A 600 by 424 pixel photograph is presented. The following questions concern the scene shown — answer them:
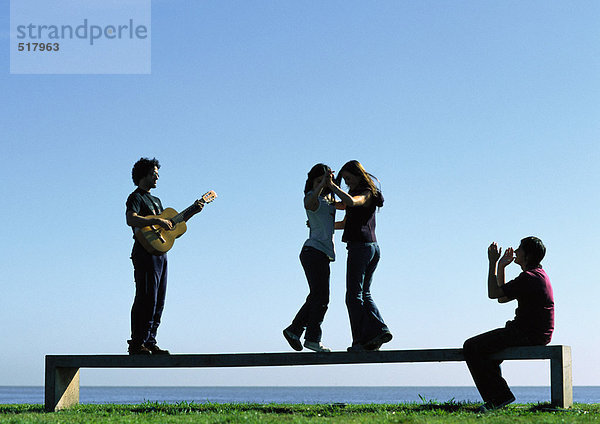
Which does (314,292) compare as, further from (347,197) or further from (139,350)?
(139,350)

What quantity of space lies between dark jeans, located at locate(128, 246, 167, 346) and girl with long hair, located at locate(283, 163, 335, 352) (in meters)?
1.88

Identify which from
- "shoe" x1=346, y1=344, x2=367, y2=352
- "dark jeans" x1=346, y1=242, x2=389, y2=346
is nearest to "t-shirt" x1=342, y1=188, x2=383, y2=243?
"dark jeans" x1=346, y1=242, x2=389, y2=346

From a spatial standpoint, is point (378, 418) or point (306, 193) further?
point (306, 193)

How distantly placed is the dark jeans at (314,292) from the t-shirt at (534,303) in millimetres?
2376

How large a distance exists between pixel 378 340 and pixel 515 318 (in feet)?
5.73

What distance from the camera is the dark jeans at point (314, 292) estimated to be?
10.3m

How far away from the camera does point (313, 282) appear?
10.3 meters

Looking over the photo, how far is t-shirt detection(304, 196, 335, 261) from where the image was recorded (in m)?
10.4

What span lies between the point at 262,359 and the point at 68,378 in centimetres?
300

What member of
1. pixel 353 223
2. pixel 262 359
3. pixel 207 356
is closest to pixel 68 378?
pixel 207 356

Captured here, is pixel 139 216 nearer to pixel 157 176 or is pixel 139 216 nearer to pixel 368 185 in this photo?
pixel 157 176

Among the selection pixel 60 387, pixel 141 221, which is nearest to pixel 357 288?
pixel 141 221

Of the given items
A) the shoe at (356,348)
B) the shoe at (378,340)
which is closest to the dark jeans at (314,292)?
the shoe at (356,348)

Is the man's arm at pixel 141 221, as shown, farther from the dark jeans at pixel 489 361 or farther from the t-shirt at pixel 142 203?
the dark jeans at pixel 489 361
